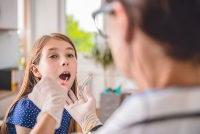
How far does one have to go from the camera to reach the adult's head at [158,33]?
1.61ft

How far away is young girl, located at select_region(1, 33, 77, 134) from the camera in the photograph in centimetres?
147

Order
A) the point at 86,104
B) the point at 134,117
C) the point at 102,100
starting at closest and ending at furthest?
the point at 134,117 → the point at 86,104 → the point at 102,100

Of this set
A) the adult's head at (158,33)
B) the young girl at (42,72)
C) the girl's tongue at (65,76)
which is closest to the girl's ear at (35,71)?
the young girl at (42,72)

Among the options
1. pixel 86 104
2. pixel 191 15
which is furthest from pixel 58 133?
pixel 191 15

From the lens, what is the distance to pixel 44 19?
5340 mm

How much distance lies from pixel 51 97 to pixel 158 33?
2.73ft

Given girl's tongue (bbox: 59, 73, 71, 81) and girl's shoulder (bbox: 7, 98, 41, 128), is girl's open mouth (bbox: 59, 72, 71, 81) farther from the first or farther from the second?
girl's shoulder (bbox: 7, 98, 41, 128)

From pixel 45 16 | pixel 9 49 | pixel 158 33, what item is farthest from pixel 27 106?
pixel 45 16

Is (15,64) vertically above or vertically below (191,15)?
below

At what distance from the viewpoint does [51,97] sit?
1.27m

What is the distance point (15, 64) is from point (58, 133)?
3404 millimetres

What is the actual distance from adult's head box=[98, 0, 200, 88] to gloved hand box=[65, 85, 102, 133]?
2.88ft

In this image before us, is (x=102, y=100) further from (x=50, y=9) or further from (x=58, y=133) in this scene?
(x=58, y=133)

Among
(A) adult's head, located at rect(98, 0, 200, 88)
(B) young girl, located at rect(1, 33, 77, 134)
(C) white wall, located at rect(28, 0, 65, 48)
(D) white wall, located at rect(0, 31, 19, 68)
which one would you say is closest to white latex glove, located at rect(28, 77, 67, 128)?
(B) young girl, located at rect(1, 33, 77, 134)
